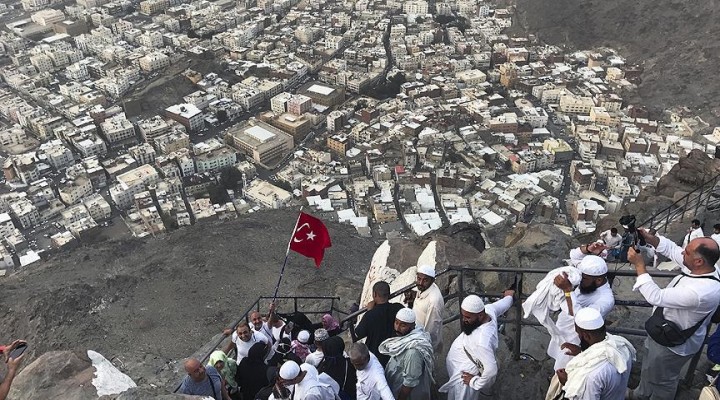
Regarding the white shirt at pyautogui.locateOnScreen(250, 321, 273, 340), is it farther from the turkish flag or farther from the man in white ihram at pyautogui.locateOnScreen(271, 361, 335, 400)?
the man in white ihram at pyautogui.locateOnScreen(271, 361, 335, 400)

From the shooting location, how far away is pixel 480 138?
3612 centimetres

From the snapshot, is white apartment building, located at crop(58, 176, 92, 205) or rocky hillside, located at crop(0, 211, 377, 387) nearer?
rocky hillside, located at crop(0, 211, 377, 387)

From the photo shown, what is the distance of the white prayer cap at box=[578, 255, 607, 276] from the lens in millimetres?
4688

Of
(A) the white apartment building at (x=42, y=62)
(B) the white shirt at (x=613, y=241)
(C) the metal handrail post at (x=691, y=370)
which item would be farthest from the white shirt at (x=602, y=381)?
(A) the white apartment building at (x=42, y=62)

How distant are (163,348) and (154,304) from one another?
2.54 meters

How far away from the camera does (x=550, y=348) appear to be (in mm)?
5215

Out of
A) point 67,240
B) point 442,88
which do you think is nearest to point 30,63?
point 67,240

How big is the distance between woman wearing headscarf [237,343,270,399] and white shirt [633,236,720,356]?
12.0ft

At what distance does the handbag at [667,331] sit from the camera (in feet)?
14.4

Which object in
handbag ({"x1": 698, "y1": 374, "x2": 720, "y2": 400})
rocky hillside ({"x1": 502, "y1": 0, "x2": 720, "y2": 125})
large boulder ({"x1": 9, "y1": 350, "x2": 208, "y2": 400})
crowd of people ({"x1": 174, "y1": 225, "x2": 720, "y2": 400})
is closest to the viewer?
handbag ({"x1": 698, "y1": 374, "x2": 720, "y2": 400})

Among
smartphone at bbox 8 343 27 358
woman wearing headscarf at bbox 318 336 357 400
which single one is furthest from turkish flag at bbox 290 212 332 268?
smartphone at bbox 8 343 27 358

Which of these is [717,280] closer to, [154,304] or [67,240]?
[154,304]

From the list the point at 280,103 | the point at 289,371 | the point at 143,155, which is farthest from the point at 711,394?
the point at 280,103

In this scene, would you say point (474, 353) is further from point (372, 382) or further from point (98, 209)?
point (98, 209)
